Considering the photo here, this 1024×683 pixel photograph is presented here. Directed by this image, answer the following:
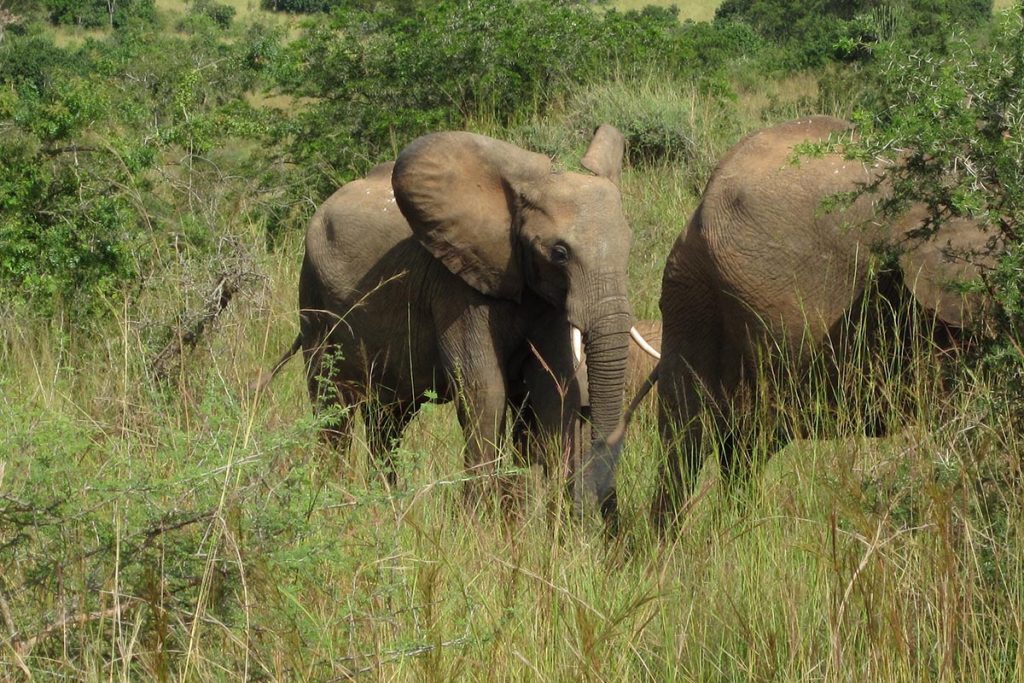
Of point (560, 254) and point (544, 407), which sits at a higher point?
point (560, 254)

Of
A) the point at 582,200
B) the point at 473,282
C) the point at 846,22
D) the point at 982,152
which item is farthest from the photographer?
the point at 473,282

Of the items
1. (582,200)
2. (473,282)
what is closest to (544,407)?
(473,282)

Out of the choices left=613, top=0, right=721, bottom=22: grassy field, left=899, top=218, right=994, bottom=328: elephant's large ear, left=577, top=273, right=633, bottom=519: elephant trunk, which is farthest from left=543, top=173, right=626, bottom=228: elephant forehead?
left=613, top=0, right=721, bottom=22: grassy field

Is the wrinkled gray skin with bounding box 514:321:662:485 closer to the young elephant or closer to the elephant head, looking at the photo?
the young elephant

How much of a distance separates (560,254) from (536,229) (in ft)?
0.59

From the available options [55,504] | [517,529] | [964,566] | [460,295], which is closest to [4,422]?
[55,504]

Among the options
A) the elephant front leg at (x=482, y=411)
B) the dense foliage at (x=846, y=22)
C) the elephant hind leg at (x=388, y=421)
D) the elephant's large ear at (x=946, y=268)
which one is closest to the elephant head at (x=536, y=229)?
the elephant front leg at (x=482, y=411)

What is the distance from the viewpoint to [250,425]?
11.5ft

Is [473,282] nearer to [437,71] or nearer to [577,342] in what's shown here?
[577,342]

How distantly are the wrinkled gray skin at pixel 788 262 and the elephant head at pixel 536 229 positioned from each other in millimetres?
770

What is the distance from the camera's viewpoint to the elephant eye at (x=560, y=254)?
609cm

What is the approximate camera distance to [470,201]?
6.45 metres

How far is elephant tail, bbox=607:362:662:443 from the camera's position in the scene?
5.51m

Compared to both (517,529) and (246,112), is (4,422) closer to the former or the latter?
(517,529)
